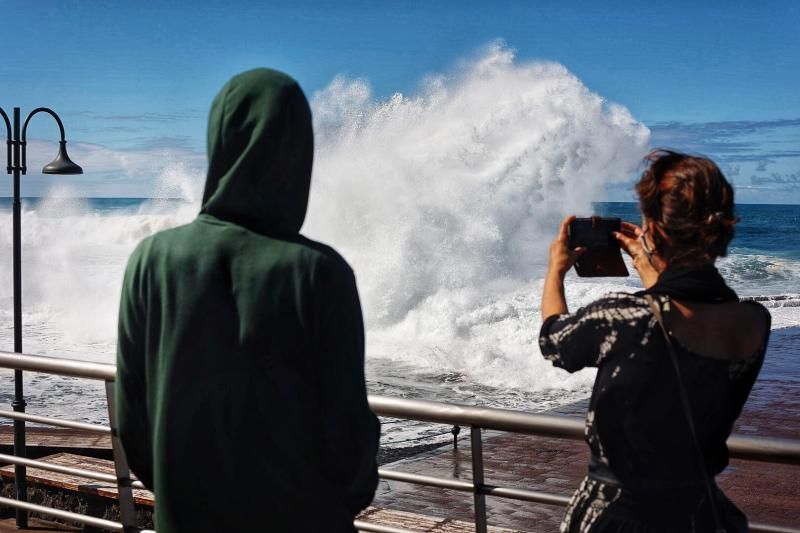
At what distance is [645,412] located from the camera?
1.58 meters

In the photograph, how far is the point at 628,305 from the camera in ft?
5.19

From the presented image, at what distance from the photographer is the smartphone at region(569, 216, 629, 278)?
5.91ft

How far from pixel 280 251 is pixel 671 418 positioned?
696mm

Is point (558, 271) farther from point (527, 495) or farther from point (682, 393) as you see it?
point (527, 495)

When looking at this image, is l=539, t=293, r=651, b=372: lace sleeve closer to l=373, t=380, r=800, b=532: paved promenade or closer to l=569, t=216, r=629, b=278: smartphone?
l=569, t=216, r=629, b=278: smartphone

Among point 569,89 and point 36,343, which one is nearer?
point 36,343

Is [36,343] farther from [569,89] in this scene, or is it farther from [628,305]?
[628,305]

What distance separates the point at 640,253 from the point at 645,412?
11.6 inches

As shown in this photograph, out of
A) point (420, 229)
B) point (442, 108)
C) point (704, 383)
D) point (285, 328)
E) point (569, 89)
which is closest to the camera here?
point (285, 328)

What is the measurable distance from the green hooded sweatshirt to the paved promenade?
585 centimetres

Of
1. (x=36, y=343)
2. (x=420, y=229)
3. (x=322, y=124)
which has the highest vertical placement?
(x=322, y=124)

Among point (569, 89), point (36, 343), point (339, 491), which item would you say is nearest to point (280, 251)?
point (339, 491)

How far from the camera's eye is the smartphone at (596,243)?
1801mm

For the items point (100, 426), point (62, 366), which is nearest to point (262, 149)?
point (62, 366)
